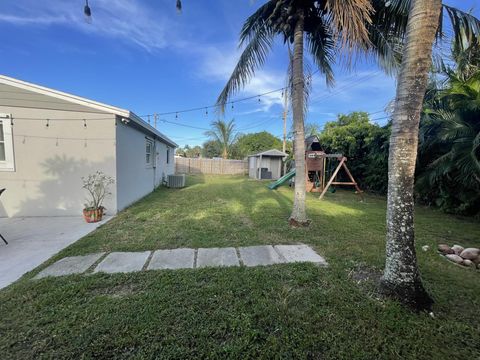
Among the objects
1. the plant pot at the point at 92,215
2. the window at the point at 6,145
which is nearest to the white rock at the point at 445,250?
the plant pot at the point at 92,215

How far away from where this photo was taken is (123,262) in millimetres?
3117

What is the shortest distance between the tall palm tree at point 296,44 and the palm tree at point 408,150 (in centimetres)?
144

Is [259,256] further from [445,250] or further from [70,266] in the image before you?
[445,250]

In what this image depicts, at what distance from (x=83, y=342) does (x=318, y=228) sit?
4364 millimetres

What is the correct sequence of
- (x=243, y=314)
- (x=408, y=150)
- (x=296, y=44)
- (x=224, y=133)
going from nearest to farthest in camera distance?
(x=243, y=314), (x=408, y=150), (x=296, y=44), (x=224, y=133)

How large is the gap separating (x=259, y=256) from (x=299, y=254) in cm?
66

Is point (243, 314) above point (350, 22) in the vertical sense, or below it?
below

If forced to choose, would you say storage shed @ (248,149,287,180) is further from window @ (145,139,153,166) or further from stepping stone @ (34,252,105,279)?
stepping stone @ (34,252,105,279)

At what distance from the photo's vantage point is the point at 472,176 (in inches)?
215

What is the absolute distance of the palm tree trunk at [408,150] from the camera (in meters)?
2.14

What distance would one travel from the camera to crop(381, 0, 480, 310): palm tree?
2.14 metres

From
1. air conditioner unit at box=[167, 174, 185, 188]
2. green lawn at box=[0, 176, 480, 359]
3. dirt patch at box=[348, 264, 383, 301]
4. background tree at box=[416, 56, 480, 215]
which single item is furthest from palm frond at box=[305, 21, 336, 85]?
air conditioner unit at box=[167, 174, 185, 188]

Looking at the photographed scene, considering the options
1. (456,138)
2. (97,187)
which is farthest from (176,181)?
(456,138)

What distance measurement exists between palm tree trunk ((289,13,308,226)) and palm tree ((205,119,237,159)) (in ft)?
72.5
